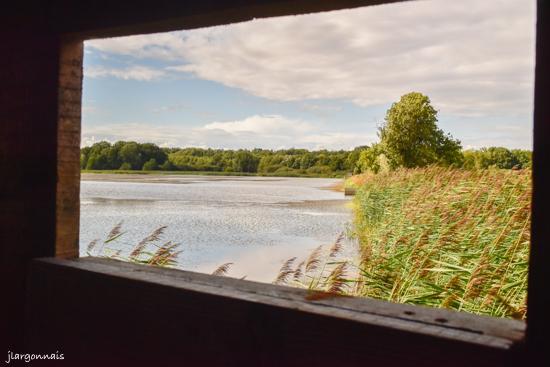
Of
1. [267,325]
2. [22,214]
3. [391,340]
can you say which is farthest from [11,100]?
→ [391,340]

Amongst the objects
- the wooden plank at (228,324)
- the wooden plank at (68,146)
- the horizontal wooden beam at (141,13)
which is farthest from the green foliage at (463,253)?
the wooden plank at (68,146)

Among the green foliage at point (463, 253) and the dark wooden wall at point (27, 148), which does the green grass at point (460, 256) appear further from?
the dark wooden wall at point (27, 148)

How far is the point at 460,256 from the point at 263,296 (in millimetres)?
3107

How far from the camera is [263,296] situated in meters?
1.33

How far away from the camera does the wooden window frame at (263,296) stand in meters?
0.96

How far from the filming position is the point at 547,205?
37.2 inches

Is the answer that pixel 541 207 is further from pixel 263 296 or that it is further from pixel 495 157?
pixel 495 157

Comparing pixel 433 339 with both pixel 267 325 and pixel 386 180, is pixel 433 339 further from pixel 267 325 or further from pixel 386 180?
pixel 386 180

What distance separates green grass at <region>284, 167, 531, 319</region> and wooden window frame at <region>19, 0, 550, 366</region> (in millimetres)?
1338

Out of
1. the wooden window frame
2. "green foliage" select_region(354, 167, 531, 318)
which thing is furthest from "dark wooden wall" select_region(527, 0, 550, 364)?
"green foliage" select_region(354, 167, 531, 318)

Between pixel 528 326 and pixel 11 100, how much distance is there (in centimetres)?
182

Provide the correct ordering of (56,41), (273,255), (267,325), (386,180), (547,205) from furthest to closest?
(386,180) < (273,255) < (56,41) < (267,325) < (547,205)

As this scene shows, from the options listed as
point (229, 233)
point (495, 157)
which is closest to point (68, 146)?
point (229, 233)

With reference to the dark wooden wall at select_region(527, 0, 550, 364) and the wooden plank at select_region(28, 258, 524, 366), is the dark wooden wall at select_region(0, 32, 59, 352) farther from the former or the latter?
the dark wooden wall at select_region(527, 0, 550, 364)
